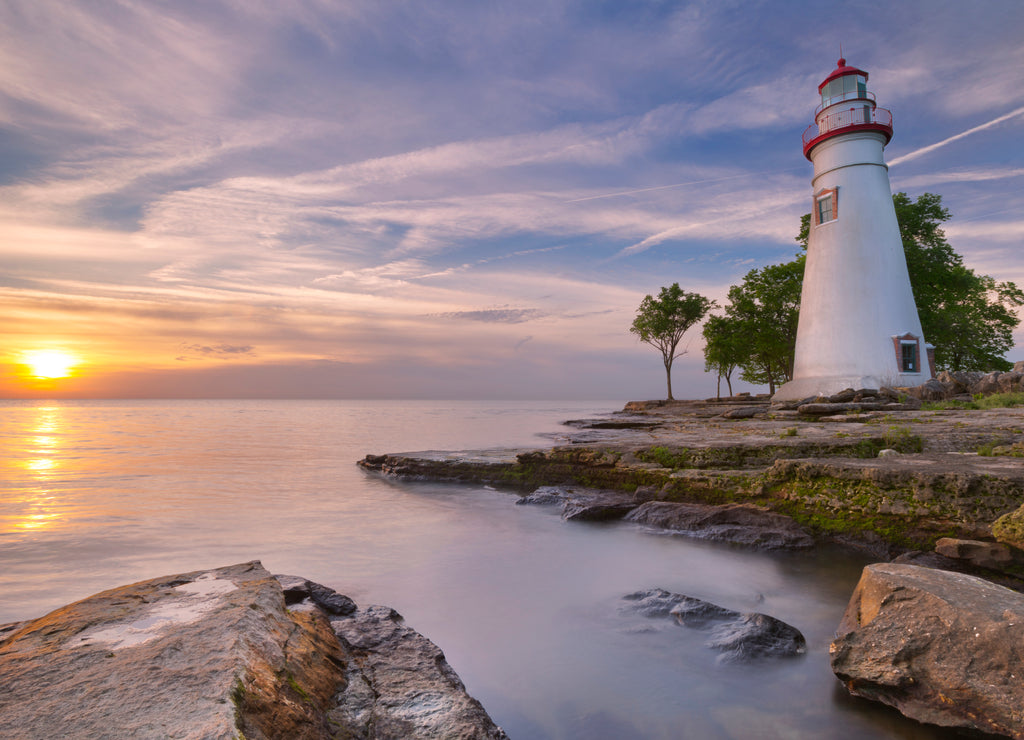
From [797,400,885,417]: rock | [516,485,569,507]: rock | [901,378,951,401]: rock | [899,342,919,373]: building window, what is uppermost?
[899,342,919,373]: building window

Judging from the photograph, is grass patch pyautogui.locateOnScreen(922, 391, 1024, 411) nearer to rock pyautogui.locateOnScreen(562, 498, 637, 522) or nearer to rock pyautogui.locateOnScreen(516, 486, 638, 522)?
rock pyautogui.locateOnScreen(516, 486, 638, 522)

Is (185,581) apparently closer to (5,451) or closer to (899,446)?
(899,446)

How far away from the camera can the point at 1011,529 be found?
500 cm

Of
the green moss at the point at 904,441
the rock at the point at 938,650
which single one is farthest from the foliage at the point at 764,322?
the rock at the point at 938,650

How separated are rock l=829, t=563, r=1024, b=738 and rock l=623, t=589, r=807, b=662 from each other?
60 centimetres

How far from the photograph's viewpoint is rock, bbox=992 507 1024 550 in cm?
491

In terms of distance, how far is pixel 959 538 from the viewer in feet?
18.4

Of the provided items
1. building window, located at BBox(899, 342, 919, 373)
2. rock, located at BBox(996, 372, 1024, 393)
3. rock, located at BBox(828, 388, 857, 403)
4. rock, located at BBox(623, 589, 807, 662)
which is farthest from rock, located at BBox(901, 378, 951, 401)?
rock, located at BBox(623, 589, 807, 662)

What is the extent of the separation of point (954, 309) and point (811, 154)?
15369mm

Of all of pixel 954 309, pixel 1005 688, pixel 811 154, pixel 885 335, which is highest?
pixel 811 154

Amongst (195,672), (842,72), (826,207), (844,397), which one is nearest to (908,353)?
(844,397)

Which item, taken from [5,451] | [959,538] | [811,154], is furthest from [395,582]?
[5,451]

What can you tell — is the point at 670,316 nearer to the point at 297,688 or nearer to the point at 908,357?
the point at 908,357

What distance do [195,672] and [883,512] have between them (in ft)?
24.1
